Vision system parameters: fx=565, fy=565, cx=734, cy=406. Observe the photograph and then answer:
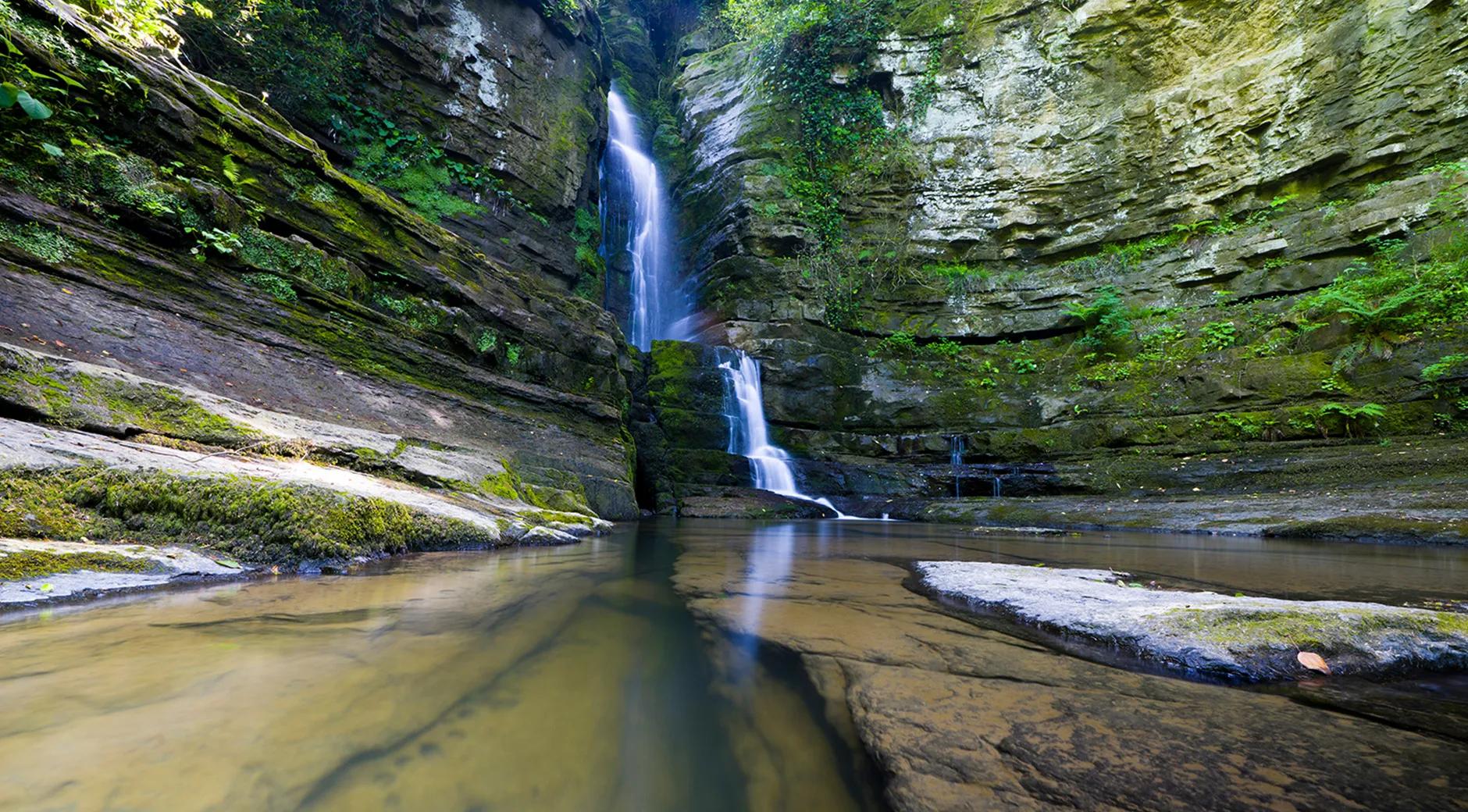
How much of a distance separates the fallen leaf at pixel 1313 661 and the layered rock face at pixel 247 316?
14.5ft

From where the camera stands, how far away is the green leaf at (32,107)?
15.9ft

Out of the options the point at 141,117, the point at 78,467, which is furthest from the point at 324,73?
the point at 78,467

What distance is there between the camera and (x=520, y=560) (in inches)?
156

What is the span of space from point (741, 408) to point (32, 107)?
11592 millimetres

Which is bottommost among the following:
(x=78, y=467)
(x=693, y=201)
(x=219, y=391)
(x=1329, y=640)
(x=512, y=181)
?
(x=1329, y=640)

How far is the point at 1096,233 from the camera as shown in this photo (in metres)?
15.7

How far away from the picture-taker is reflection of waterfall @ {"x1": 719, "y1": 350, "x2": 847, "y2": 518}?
13.3m

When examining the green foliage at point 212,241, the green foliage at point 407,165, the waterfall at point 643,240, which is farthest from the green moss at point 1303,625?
the waterfall at point 643,240

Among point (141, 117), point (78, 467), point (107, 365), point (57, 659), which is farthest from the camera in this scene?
point (141, 117)

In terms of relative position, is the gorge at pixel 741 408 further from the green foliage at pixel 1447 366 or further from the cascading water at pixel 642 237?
the cascading water at pixel 642 237

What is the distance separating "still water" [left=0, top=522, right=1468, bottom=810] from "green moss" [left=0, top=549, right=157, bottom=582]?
367 millimetres

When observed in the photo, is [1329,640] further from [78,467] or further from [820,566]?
[78,467]

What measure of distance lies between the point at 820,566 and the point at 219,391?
532 cm

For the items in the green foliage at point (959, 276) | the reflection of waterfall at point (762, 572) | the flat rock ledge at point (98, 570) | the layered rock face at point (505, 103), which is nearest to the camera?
the flat rock ledge at point (98, 570)
